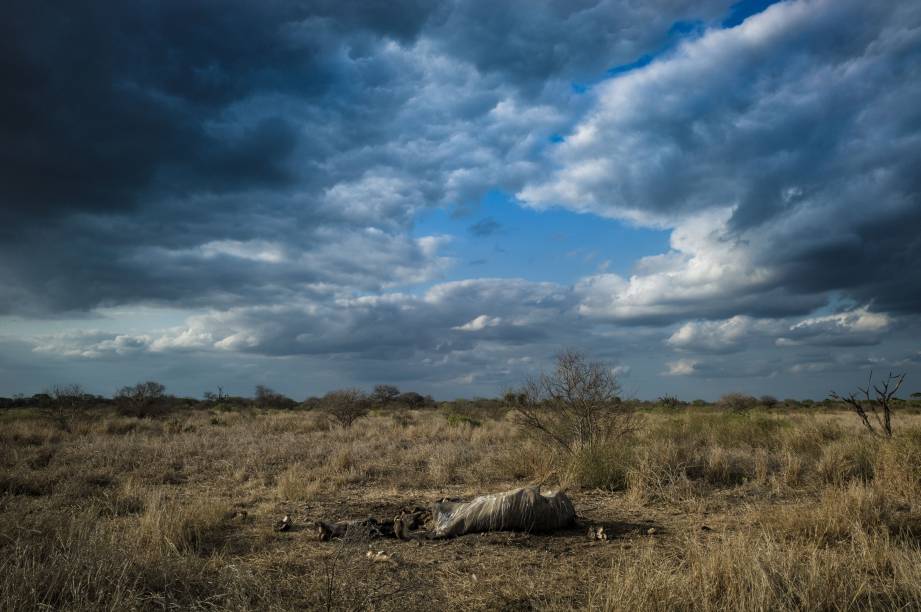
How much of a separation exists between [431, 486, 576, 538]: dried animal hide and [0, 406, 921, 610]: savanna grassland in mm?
211

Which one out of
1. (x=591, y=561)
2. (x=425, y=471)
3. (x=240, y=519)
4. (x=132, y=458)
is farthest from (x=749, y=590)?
(x=132, y=458)

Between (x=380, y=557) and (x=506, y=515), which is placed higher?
(x=506, y=515)

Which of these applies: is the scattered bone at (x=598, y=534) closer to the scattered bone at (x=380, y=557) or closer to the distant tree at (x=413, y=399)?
the scattered bone at (x=380, y=557)

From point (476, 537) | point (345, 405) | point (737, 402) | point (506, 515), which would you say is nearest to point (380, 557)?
point (476, 537)

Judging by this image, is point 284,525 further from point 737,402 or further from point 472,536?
A: point 737,402

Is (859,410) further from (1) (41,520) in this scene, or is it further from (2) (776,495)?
(1) (41,520)

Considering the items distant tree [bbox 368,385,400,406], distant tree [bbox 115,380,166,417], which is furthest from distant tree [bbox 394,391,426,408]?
distant tree [bbox 115,380,166,417]

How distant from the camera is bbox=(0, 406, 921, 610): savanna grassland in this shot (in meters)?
4.48

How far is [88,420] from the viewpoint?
79.0ft

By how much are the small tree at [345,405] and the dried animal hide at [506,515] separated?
19.3 meters

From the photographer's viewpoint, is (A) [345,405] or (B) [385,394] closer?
(A) [345,405]

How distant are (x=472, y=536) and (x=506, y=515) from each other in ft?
1.69

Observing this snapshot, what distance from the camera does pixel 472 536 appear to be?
701cm

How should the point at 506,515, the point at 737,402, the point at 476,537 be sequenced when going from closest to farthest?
the point at 476,537 < the point at 506,515 < the point at 737,402
